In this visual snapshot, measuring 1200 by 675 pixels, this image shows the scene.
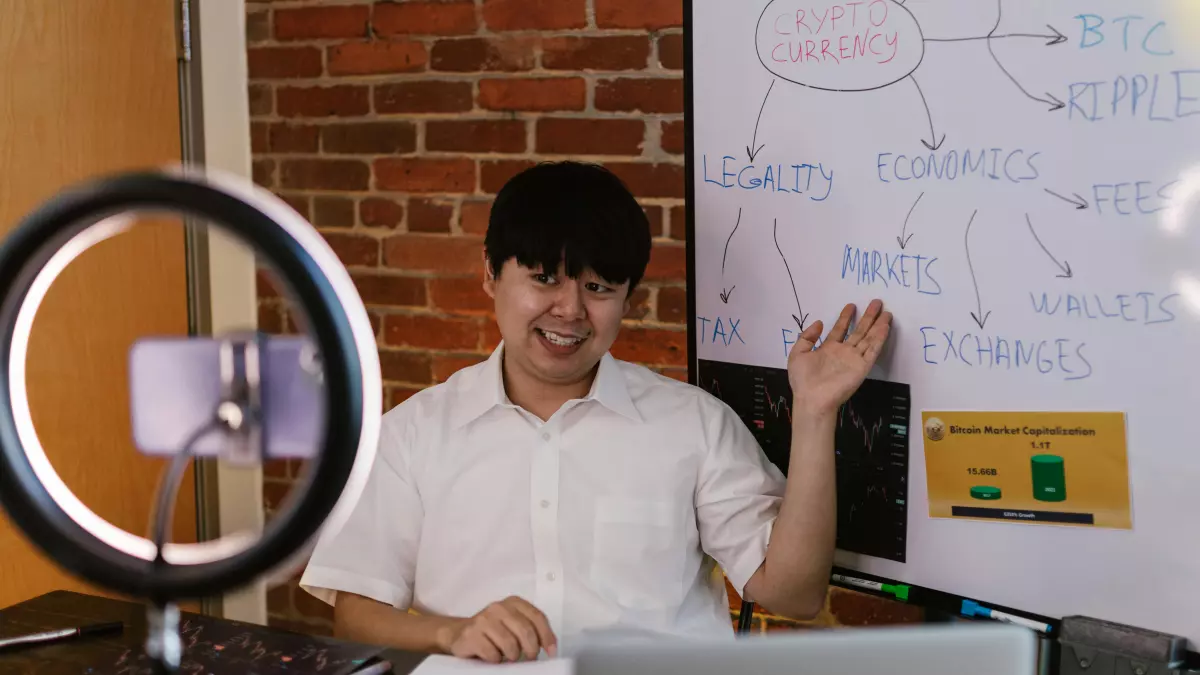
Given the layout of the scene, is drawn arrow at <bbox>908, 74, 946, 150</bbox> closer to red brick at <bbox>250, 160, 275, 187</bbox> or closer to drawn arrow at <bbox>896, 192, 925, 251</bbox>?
drawn arrow at <bbox>896, 192, 925, 251</bbox>

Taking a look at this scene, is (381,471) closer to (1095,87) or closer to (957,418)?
(957,418)

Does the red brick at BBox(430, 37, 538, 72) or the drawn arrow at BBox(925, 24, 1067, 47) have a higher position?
the red brick at BBox(430, 37, 538, 72)

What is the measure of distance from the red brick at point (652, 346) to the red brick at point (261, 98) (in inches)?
37.8

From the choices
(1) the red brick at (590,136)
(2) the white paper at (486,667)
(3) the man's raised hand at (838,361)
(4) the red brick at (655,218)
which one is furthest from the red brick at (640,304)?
(2) the white paper at (486,667)

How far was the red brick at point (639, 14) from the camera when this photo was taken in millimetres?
1892

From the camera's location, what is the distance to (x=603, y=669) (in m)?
0.69

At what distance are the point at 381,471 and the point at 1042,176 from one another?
980 mm

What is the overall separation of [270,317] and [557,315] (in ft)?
3.69

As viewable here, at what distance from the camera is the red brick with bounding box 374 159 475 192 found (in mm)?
2107

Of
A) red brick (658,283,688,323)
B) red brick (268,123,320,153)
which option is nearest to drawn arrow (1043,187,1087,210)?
red brick (658,283,688,323)

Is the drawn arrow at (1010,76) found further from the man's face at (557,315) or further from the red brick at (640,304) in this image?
the red brick at (640,304)

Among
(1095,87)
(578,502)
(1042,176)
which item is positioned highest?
(1095,87)

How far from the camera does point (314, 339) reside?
17.2 inches

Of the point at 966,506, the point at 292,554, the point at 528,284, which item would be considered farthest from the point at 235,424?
the point at 966,506
